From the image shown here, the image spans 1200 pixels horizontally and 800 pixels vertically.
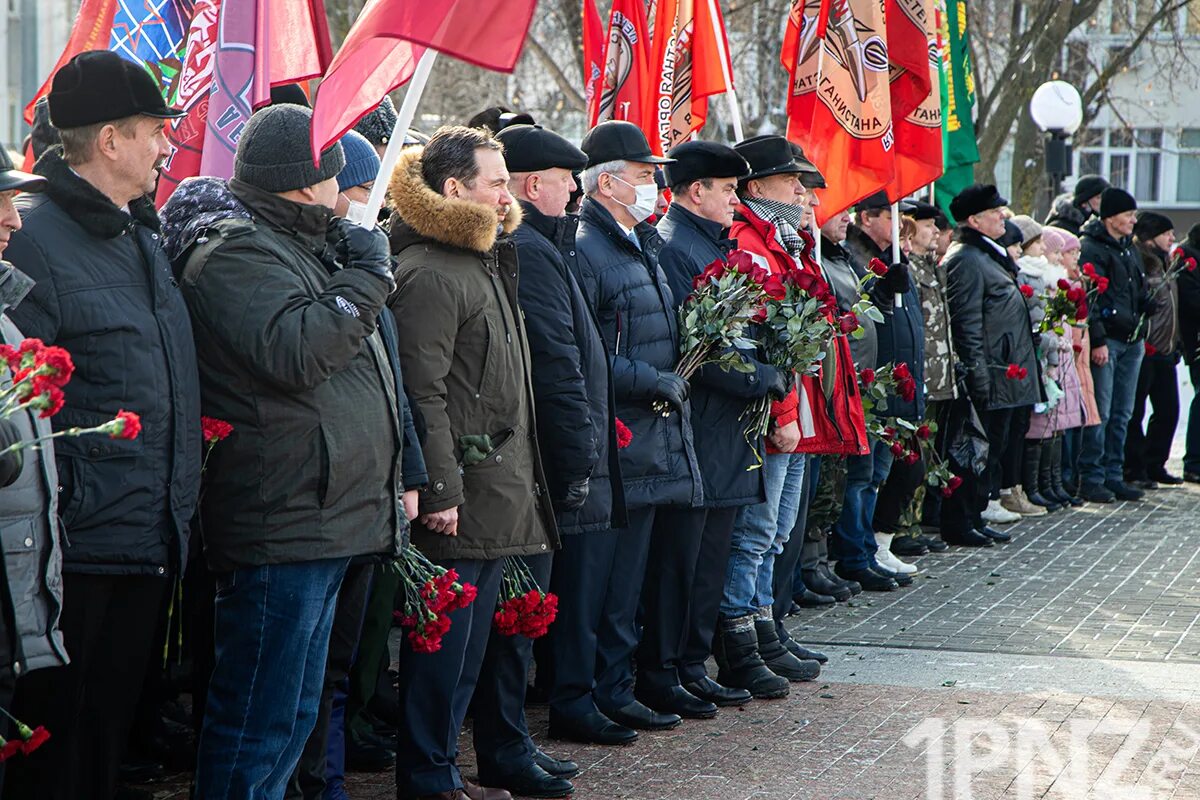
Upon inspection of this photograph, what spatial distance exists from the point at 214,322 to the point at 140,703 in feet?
5.86

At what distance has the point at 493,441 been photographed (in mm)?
5160

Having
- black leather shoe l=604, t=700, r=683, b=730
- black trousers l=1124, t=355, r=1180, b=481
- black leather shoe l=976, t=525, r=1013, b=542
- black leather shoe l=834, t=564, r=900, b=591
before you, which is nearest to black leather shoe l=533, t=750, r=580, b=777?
black leather shoe l=604, t=700, r=683, b=730

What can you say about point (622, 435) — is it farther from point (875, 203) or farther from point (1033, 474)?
point (1033, 474)

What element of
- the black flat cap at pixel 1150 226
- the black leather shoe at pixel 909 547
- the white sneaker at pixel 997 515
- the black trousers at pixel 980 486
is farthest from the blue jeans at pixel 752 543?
the black flat cap at pixel 1150 226

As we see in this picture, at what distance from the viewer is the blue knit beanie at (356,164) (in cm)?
510

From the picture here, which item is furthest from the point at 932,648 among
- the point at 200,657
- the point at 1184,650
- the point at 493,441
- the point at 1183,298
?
the point at 1183,298

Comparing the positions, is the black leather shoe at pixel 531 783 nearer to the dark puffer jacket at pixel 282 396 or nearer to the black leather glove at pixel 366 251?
the dark puffer jacket at pixel 282 396

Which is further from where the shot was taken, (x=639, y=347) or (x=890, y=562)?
(x=890, y=562)

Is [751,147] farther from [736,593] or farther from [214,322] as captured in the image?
[214,322]

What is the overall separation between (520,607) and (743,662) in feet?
6.11

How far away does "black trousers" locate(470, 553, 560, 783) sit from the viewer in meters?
5.45

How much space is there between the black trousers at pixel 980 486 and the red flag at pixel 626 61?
294cm

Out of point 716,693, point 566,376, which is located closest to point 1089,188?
point 716,693

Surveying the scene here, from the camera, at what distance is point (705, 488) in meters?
6.59
